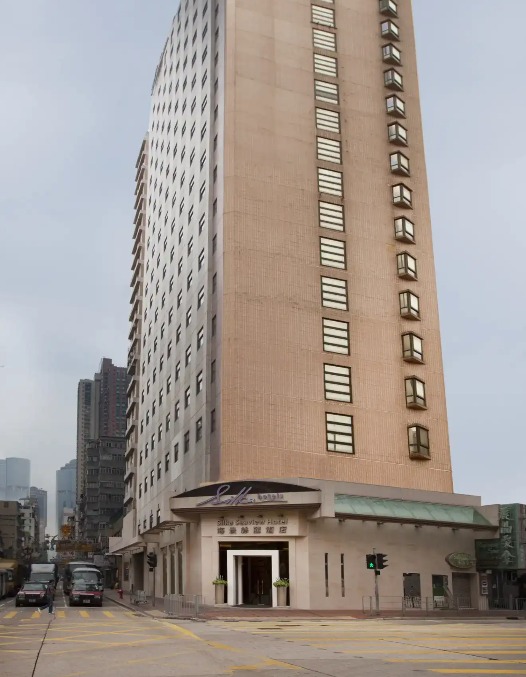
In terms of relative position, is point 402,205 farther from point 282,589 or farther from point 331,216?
point 282,589

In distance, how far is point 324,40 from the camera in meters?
70.3

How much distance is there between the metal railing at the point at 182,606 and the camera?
147 feet

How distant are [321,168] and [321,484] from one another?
86.2ft

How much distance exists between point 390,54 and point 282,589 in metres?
47.2

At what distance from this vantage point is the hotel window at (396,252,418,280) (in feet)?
214

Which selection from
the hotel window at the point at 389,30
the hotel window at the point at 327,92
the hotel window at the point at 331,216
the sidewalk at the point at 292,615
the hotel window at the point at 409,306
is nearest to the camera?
the sidewalk at the point at 292,615

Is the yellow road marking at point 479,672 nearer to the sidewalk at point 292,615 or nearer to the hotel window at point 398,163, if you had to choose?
the sidewalk at point 292,615

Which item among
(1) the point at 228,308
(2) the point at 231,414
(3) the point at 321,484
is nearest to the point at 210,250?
(1) the point at 228,308

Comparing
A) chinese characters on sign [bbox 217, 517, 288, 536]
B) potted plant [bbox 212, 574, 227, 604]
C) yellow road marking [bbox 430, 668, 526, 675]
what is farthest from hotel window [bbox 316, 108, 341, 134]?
yellow road marking [bbox 430, 668, 526, 675]

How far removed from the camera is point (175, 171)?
287 feet

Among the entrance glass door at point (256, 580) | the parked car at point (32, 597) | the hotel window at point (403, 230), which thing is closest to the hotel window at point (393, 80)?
the hotel window at point (403, 230)

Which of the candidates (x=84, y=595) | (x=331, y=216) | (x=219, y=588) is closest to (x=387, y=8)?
(x=331, y=216)

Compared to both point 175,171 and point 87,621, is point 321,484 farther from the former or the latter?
point 175,171

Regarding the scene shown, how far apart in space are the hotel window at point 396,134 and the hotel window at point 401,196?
425 centimetres
